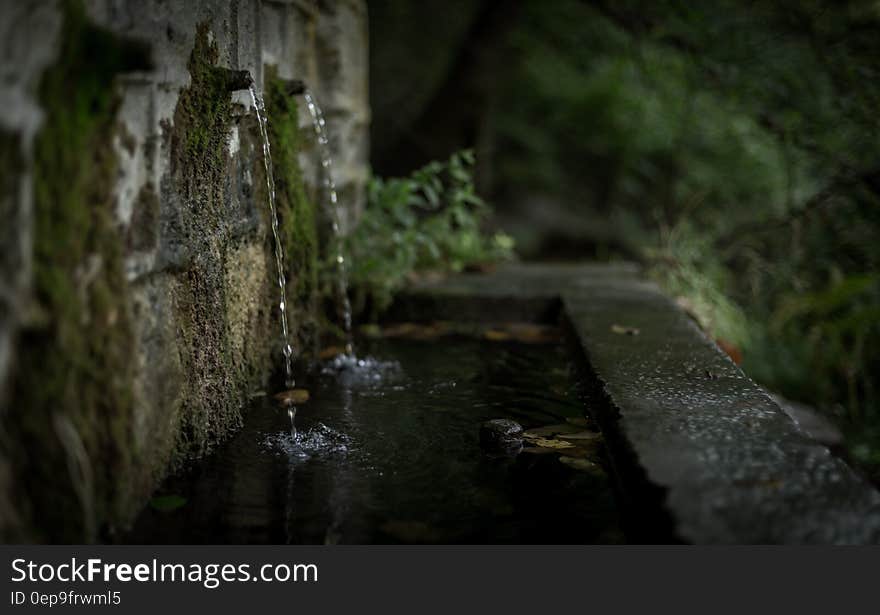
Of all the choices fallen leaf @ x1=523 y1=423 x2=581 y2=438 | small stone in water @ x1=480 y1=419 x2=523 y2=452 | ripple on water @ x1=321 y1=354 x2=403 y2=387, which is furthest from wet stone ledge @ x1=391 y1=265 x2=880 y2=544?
ripple on water @ x1=321 y1=354 x2=403 y2=387

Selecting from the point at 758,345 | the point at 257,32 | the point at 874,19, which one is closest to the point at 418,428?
the point at 257,32

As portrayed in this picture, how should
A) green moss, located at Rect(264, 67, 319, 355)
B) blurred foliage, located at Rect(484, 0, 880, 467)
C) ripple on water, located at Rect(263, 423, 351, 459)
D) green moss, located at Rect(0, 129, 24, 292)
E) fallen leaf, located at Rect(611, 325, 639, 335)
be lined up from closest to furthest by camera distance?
green moss, located at Rect(0, 129, 24, 292), ripple on water, located at Rect(263, 423, 351, 459), green moss, located at Rect(264, 67, 319, 355), fallen leaf, located at Rect(611, 325, 639, 335), blurred foliage, located at Rect(484, 0, 880, 467)

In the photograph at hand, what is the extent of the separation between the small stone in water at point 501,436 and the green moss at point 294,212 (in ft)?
4.02

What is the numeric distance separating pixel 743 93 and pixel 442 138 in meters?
2.79

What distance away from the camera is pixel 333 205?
13.0 ft

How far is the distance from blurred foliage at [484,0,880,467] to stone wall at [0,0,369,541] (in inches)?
122

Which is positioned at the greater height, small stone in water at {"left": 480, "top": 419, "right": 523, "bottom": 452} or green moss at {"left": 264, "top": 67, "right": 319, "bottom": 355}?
green moss at {"left": 264, "top": 67, "right": 319, "bottom": 355}

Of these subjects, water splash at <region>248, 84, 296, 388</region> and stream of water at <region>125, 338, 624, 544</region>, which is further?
water splash at <region>248, 84, 296, 388</region>

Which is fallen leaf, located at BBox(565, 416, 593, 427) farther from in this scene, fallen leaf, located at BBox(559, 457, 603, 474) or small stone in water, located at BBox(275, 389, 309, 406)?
small stone in water, located at BBox(275, 389, 309, 406)

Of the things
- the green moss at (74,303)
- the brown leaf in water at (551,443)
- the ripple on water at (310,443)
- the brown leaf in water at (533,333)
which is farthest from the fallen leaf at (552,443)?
the brown leaf in water at (533,333)

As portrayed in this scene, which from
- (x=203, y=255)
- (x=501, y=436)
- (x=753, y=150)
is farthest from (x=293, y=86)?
(x=753, y=150)

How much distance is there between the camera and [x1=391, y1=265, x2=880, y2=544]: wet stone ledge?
1.68 m

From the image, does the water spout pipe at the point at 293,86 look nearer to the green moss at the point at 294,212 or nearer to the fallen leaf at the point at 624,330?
the green moss at the point at 294,212

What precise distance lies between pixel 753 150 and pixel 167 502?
7.74 m
